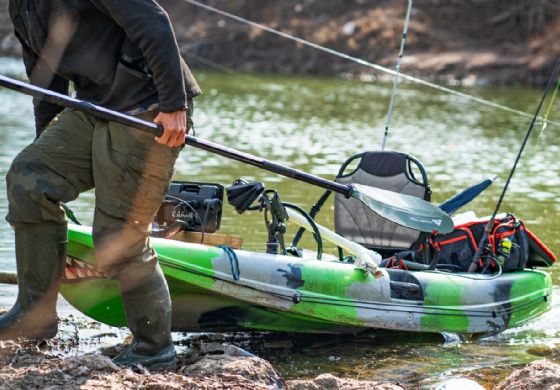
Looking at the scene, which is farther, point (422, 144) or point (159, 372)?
point (422, 144)

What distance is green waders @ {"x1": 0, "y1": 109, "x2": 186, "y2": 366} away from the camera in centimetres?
460

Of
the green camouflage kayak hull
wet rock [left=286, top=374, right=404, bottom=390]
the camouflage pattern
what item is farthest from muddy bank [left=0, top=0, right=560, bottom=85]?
the camouflage pattern

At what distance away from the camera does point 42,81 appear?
4945mm

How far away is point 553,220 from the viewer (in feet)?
35.9

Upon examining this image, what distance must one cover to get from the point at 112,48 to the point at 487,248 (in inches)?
131

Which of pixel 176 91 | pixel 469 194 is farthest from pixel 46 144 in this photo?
pixel 469 194

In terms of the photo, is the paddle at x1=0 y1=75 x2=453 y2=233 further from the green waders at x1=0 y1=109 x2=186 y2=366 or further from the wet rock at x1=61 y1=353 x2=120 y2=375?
the wet rock at x1=61 y1=353 x2=120 y2=375

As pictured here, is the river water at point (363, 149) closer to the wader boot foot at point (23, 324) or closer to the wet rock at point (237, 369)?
the wet rock at point (237, 369)

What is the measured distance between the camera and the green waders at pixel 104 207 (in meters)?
4.60

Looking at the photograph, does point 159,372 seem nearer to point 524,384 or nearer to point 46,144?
point 46,144

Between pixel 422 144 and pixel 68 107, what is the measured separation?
42.9 ft

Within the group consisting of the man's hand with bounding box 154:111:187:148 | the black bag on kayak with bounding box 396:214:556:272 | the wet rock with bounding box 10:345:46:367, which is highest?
the man's hand with bounding box 154:111:187:148

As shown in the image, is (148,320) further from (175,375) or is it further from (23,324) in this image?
(23,324)

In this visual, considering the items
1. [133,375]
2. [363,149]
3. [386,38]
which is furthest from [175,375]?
[386,38]
